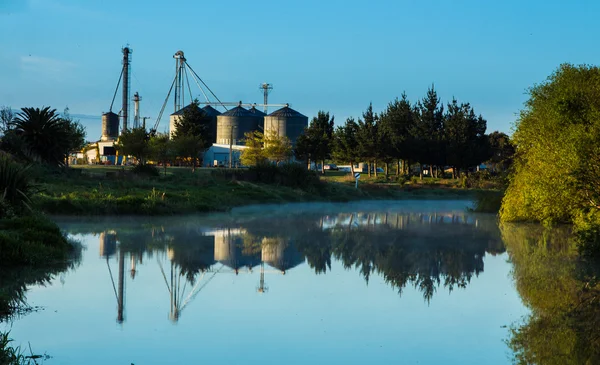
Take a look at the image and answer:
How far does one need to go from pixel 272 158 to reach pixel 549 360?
71.8 meters

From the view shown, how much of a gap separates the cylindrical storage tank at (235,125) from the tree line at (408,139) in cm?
1647

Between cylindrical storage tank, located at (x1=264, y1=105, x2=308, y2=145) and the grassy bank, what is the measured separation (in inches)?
1366

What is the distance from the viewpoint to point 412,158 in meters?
77.1

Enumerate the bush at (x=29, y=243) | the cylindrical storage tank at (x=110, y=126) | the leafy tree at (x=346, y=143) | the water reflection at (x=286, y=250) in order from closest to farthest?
1. the bush at (x=29, y=243)
2. the water reflection at (x=286, y=250)
3. the leafy tree at (x=346, y=143)
4. the cylindrical storage tank at (x=110, y=126)

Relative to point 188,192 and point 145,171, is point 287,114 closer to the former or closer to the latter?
point 145,171

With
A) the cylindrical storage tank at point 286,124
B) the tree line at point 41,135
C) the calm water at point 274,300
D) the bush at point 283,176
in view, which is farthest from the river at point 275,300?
the cylindrical storage tank at point 286,124

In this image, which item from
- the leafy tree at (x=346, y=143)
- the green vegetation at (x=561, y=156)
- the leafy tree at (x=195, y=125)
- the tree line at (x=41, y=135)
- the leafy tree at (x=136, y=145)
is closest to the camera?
the green vegetation at (x=561, y=156)

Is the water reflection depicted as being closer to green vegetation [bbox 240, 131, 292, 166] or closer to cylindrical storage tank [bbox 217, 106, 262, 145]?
green vegetation [bbox 240, 131, 292, 166]

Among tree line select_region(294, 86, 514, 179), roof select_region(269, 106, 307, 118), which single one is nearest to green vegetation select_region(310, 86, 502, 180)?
tree line select_region(294, 86, 514, 179)

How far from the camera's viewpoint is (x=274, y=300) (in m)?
13.2

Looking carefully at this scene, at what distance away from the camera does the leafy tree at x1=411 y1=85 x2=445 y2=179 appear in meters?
75.2

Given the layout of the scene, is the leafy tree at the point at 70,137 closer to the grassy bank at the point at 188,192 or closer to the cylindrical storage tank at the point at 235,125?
the grassy bank at the point at 188,192

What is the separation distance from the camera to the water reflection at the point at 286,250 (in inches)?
607

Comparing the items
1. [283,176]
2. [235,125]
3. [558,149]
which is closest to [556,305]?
[558,149]
